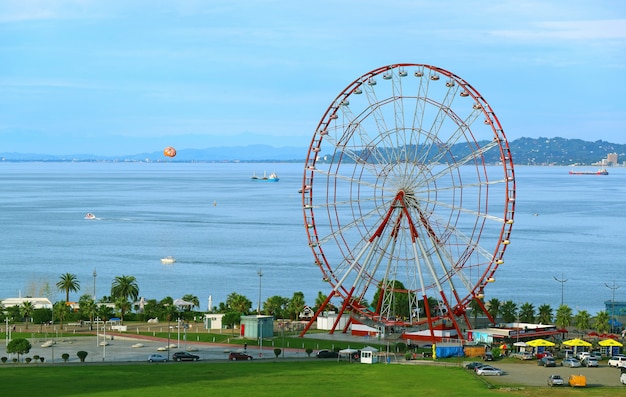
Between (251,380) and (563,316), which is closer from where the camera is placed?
(251,380)

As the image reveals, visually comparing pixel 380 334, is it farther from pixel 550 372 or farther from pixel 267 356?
pixel 550 372

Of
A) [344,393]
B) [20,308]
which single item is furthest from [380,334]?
[20,308]

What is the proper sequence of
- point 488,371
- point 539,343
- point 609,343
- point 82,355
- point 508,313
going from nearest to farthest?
1. point 488,371
2. point 82,355
3. point 609,343
4. point 539,343
5. point 508,313

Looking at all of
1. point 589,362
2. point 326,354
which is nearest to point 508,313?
point 589,362

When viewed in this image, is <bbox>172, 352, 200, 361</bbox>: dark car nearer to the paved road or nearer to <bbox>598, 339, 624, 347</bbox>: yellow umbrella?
the paved road

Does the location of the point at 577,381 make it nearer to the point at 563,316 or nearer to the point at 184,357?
the point at 184,357

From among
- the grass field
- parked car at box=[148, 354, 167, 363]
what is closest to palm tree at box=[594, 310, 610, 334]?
the grass field

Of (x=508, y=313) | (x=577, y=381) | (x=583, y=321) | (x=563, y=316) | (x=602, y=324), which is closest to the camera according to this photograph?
(x=577, y=381)
